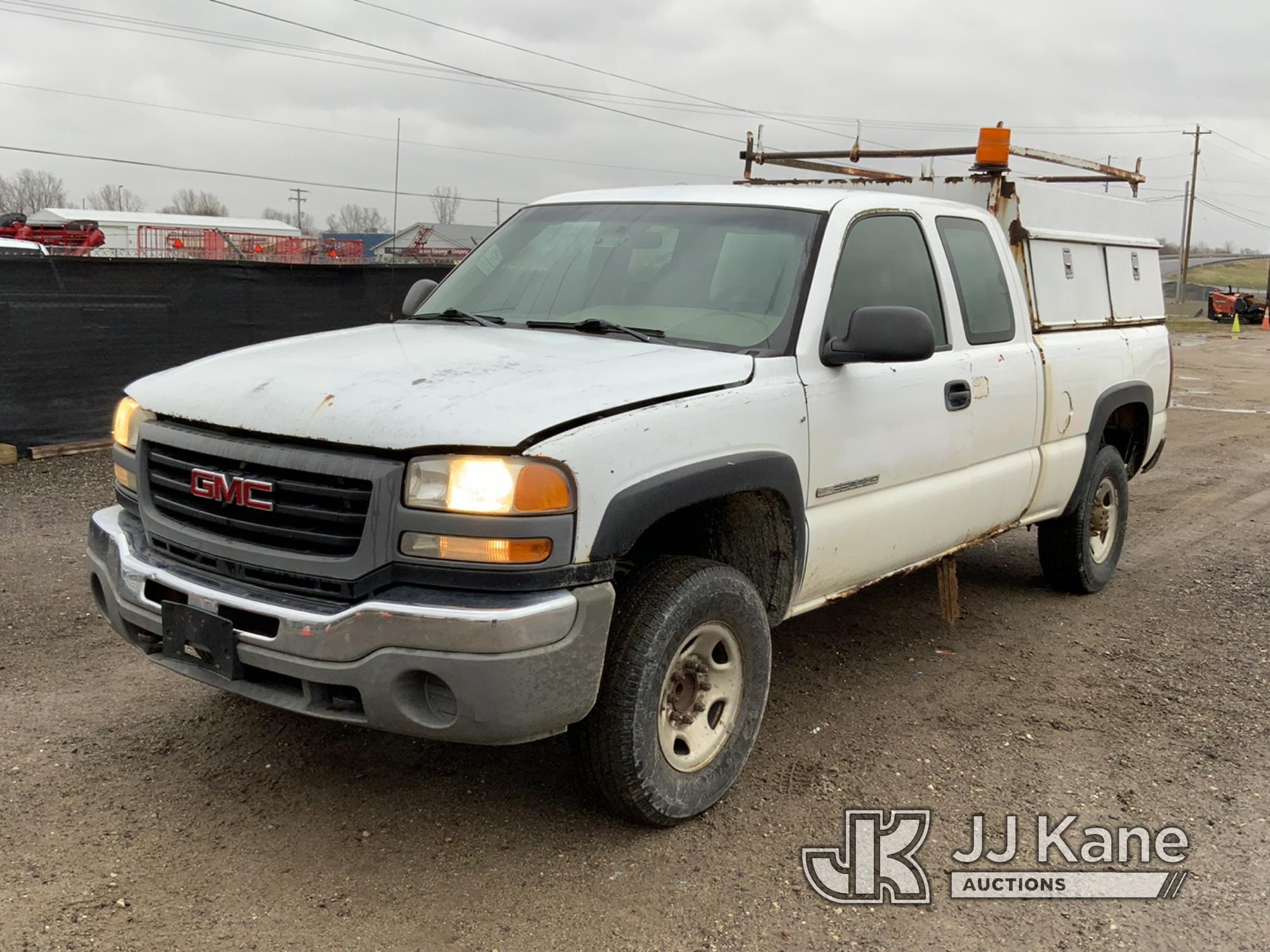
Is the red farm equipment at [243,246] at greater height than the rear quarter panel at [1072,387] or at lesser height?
greater

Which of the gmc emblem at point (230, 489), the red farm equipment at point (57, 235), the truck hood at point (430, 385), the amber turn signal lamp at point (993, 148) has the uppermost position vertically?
the red farm equipment at point (57, 235)

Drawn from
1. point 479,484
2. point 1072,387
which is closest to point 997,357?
point 1072,387

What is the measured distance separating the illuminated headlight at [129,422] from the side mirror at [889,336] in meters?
2.28

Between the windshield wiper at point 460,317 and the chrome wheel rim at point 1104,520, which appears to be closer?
the windshield wiper at point 460,317

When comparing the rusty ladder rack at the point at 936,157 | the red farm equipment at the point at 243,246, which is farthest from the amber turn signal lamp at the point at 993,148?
the red farm equipment at the point at 243,246

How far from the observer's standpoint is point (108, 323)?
9.49 meters

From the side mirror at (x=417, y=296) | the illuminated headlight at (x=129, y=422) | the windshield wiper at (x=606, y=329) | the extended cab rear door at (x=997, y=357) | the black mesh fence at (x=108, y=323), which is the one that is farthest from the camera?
the black mesh fence at (x=108, y=323)

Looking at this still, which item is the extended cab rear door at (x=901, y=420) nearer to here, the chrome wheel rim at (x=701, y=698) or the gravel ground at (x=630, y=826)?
the chrome wheel rim at (x=701, y=698)

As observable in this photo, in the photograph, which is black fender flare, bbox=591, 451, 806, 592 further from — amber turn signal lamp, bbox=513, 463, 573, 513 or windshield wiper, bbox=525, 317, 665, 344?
windshield wiper, bbox=525, 317, 665, 344

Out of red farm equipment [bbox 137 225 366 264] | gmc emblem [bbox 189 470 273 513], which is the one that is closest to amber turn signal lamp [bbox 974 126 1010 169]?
gmc emblem [bbox 189 470 273 513]

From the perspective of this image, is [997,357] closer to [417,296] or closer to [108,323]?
[417,296]

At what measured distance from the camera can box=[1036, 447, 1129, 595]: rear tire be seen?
6.08m

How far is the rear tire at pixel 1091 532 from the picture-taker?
20.0 ft

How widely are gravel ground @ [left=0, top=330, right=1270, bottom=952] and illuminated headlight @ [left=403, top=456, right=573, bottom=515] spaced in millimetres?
1103
